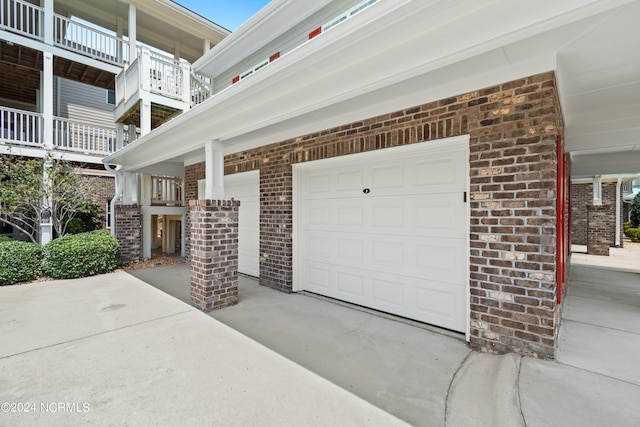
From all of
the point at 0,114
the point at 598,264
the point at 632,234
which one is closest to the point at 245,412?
the point at 598,264

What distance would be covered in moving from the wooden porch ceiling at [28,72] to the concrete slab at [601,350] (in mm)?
13011

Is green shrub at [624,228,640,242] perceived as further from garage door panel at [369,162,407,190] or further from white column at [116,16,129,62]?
white column at [116,16,129,62]

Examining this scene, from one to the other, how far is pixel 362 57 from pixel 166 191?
907 cm

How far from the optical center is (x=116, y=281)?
6.16 m

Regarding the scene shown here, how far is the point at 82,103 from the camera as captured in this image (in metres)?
11.7

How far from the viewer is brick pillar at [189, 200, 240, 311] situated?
4.34 m

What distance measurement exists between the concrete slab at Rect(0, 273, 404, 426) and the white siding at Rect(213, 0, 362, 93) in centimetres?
610

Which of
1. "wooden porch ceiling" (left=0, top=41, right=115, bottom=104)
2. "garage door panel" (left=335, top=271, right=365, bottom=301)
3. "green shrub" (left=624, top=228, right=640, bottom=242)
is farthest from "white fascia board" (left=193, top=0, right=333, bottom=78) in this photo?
"green shrub" (left=624, top=228, right=640, bottom=242)

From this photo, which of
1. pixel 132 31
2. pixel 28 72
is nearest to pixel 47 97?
pixel 28 72

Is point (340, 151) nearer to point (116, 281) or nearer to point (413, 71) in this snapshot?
point (413, 71)

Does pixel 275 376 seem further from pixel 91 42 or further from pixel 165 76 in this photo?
pixel 91 42

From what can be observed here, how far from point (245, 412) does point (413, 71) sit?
301 centimetres

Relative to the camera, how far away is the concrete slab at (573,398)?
6.28 feet

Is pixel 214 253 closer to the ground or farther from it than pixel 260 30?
closer to the ground
